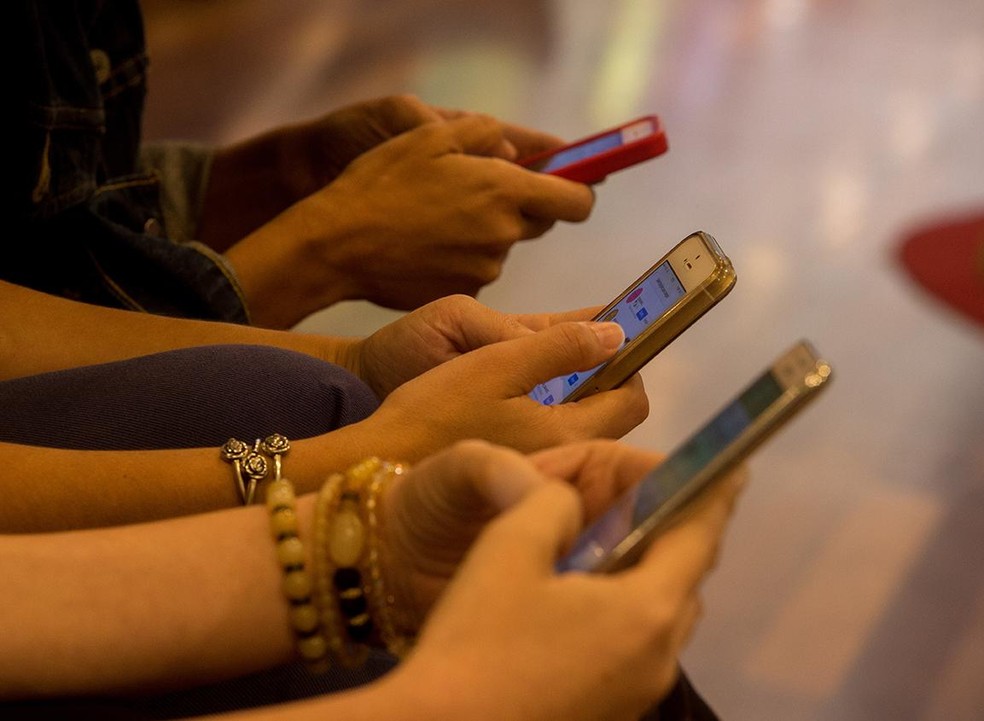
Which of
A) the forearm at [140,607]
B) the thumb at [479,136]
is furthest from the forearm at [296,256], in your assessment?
the forearm at [140,607]

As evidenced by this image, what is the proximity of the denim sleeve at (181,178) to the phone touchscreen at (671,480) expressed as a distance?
2.36ft

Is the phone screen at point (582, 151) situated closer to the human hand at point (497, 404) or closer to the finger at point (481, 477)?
the human hand at point (497, 404)

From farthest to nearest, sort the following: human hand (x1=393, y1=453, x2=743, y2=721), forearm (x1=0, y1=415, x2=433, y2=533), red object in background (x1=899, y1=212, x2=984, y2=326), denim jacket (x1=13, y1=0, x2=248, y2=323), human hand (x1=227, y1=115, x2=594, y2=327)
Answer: red object in background (x1=899, y1=212, x2=984, y2=326)
human hand (x1=227, y1=115, x2=594, y2=327)
denim jacket (x1=13, y1=0, x2=248, y2=323)
forearm (x1=0, y1=415, x2=433, y2=533)
human hand (x1=393, y1=453, x2=743, y2=721)

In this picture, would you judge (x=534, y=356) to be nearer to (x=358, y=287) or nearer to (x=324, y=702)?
(x=324, y=702)

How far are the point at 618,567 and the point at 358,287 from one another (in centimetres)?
62

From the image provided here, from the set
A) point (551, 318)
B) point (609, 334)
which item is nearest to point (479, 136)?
point (551, 318)

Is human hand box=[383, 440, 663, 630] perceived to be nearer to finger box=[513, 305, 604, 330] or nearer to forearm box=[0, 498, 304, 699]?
forearm box=[0, 498, 304, 699]

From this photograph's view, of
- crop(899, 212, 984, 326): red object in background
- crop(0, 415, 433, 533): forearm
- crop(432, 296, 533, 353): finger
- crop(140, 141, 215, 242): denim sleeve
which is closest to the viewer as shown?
crop(0, 415, 433, 533): forearm

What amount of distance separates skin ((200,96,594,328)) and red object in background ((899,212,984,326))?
2.39 feet

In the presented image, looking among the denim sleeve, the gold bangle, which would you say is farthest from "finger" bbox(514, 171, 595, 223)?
the gold bangle

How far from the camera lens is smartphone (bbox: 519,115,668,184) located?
0.96m

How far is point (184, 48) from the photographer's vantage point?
7.22ft

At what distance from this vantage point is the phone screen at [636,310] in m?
0.66

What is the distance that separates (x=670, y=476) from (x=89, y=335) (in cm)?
52
